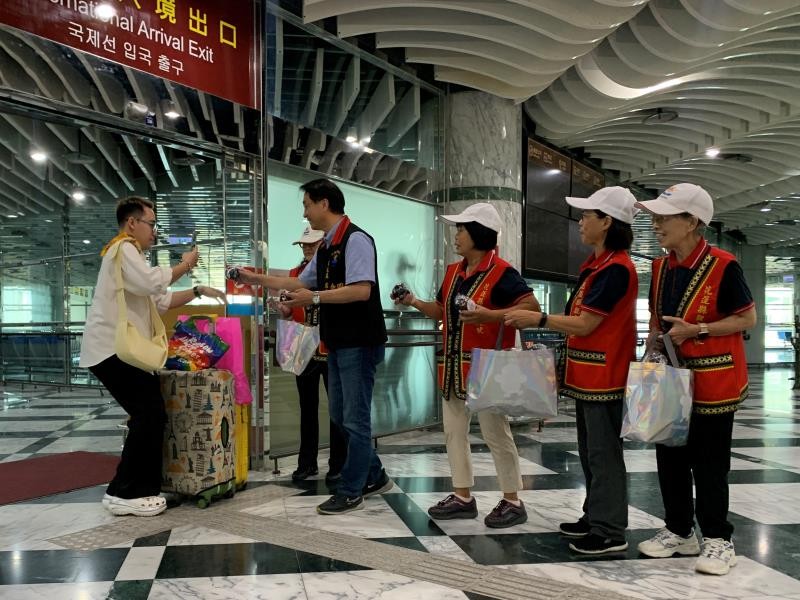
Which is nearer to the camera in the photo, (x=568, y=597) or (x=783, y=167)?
(x=568, y=597)

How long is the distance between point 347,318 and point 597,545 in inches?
55.7

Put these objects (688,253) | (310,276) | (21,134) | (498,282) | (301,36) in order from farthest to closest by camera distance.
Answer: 1. (21,134)
2. (301,36)
3. (310,276)
4. (498,282)
5. (688,253)

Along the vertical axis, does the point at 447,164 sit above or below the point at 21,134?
below

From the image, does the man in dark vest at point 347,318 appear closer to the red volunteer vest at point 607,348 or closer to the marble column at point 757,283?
the red volunteer vest at point 607,348

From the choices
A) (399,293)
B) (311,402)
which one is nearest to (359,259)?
(399,293)

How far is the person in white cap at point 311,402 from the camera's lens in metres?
3.90

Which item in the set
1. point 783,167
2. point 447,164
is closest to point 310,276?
point 447,164

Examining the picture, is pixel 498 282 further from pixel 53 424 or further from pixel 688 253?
pixel 53 424

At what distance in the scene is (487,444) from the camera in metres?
3.10

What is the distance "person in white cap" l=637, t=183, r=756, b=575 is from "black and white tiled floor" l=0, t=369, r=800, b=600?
10.5 inches

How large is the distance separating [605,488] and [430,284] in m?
3.75

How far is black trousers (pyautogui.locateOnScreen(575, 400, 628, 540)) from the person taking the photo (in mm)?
2643

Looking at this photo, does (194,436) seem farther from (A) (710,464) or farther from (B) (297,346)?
(A) (710,464)

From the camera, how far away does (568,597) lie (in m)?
2.25
